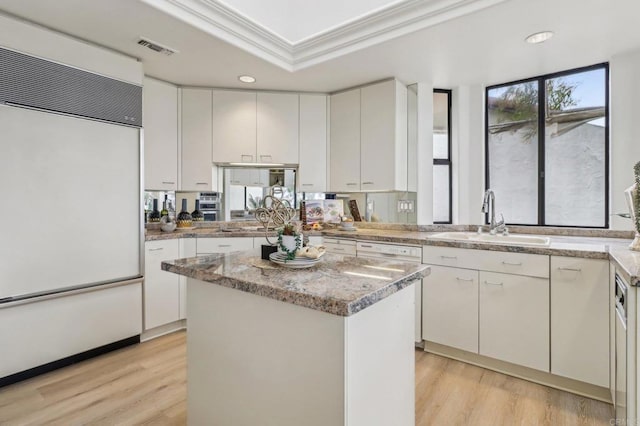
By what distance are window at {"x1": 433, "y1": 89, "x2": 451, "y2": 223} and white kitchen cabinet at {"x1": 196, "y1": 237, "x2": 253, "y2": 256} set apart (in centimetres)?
203

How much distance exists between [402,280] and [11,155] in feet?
8.23

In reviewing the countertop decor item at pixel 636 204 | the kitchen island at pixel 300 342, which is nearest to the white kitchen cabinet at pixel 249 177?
the kitchen island at pixel 300 342

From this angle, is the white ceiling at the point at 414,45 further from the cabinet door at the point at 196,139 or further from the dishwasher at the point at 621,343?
the dishwasher at the point at 621,343

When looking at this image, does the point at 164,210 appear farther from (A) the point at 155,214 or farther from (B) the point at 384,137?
(B) the point at 384,137

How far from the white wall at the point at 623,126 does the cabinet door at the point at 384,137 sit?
5.53 feet

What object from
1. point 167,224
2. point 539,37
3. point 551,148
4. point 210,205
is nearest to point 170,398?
point 167,224

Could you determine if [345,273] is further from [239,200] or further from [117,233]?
[239,200]

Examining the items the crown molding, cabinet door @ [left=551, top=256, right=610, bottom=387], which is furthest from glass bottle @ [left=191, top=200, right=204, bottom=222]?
cabinet door @ [left=551, top=256, right=610, bottom=387]

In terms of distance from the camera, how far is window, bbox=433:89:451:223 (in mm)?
3562

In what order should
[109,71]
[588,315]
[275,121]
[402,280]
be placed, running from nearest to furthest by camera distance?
1. [402,280]
2. [588,315]
3. [109,71]
4. [275,121]

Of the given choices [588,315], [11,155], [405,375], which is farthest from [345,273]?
[11,155]

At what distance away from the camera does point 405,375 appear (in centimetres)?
144

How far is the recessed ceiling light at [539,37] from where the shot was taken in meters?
2.34

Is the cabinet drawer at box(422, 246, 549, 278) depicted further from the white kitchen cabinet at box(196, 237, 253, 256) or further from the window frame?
the white kitchen cabinet at box(196, 237, 253, 256)
